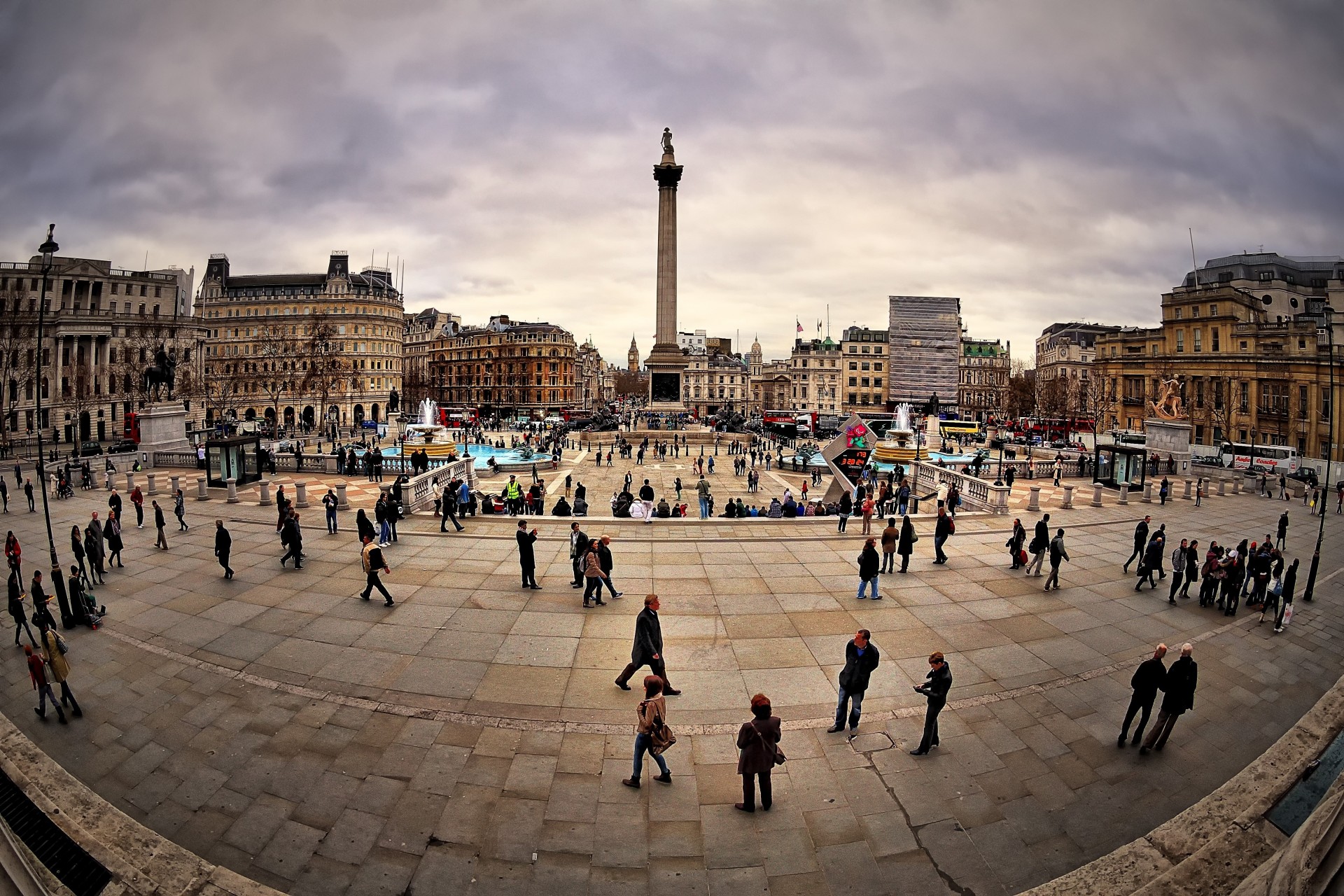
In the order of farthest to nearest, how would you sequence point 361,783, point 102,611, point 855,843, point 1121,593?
point 1121,593, point 102,611, point 361,783, point 855,843

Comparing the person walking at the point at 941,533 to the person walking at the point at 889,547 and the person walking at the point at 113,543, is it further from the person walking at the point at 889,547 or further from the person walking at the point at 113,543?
the person walking at the point at 113,543

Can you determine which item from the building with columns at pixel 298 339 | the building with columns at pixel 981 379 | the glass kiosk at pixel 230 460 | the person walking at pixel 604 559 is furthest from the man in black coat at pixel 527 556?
the building with columns at pixel 981 379

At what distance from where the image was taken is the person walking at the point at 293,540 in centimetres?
1471

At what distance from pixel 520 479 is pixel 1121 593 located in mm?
30008

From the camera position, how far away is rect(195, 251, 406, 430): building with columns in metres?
85.9

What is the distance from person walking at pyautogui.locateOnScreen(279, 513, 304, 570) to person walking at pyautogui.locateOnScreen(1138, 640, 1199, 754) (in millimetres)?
16549

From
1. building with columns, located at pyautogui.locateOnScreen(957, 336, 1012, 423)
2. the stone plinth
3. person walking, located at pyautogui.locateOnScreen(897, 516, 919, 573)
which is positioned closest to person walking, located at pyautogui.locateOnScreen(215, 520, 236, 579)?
person walking, located at pyautogui.locateOnScreen(897, 516, 919, 573)

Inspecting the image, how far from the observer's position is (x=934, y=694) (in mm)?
7453

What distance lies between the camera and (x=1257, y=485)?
3238 cm

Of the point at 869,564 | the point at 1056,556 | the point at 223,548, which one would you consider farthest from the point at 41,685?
the point at 1056,556

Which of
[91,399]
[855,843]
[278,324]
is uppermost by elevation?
[278,324]

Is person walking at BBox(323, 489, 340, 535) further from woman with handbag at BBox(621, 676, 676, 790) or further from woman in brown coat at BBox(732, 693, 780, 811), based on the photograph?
woman in brown coat at BBox(732, 693, 780, 811)

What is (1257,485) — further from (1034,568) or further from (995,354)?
(995,354)

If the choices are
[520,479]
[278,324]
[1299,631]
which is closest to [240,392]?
[278,324]
